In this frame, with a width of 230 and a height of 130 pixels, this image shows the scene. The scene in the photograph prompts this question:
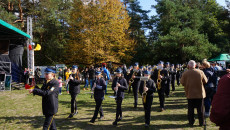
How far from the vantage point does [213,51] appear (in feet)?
85.7

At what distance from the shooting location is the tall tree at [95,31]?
23.4m

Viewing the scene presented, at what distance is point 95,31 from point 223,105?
2256 cm

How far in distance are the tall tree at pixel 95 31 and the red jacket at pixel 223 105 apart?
21163 mm

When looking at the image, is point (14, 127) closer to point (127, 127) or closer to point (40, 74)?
point (127, 127)

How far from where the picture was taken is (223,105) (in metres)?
1.96

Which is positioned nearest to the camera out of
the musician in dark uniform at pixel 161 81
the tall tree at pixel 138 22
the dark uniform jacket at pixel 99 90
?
the dark uniform jacket at pixel 99 90

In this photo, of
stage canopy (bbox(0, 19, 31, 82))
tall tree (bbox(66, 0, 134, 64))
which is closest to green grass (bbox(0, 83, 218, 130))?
stage canopy (bbox(0, 19, 31, 82))

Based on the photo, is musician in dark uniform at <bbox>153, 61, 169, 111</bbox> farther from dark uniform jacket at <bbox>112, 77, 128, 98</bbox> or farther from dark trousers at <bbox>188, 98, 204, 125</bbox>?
dark uniform jacket at <bbox>112, 77, 128, 98</bbox>

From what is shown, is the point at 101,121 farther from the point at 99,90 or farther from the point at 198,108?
the point at 198,108

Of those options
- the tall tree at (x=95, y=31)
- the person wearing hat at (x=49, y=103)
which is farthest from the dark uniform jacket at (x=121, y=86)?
the tall tree at (x=95, y=31)

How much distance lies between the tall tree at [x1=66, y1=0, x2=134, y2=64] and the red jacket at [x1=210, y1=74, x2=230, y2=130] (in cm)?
2116

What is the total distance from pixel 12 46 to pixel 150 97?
18052 mm

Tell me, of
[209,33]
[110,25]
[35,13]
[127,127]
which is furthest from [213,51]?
[35,13]

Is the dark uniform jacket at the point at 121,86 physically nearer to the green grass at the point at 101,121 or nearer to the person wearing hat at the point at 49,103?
the green grass at the point at 101,121
